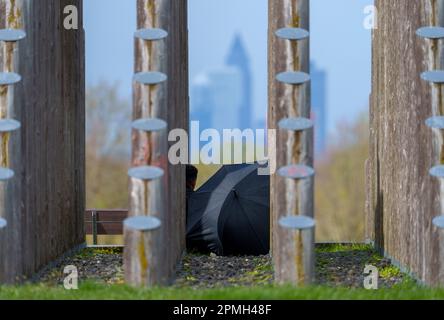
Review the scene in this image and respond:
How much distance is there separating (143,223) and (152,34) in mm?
1513

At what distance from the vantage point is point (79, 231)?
1092cm

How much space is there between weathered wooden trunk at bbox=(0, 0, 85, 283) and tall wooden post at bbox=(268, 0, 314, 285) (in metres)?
2.23

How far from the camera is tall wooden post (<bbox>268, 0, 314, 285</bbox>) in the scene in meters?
6.69

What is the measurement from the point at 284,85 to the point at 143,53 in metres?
1.15

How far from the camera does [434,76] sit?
Result: 7.22 m

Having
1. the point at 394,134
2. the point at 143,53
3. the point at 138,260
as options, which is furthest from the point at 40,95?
the point at 394,134

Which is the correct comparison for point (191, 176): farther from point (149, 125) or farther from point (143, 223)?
point (143, 223)

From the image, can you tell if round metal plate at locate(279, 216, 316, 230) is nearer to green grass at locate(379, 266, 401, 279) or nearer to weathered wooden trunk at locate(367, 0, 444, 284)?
weathered wooden trunk at locate(367, 0, 444, 284)

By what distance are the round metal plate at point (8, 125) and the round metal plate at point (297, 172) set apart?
89.9 inches

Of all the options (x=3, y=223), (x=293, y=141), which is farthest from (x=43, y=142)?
(x=293, y=141)

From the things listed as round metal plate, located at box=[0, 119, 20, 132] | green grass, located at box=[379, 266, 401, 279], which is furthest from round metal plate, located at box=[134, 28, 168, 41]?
green grass, located at box=[379, 266, 401, 279]

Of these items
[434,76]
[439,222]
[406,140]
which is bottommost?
[439,222]
